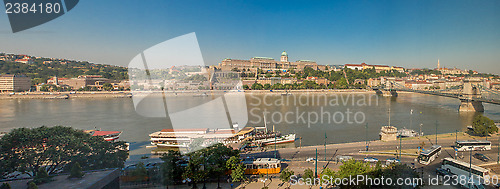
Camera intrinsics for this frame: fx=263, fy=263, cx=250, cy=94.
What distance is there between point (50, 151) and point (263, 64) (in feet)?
155

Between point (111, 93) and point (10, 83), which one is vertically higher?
point (10, 83)

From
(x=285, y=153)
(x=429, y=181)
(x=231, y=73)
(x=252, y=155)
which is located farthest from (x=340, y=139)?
(x=231, y=73)

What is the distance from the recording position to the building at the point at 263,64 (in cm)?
4772

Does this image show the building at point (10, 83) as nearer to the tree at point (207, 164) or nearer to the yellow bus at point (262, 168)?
the tree at point (207, 164)

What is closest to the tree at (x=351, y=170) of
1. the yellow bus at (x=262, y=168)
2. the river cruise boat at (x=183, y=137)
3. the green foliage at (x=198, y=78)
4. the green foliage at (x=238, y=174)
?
the yellow bus at (x=262, y=168)

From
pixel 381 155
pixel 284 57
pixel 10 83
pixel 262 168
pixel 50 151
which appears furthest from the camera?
pixel 284 57

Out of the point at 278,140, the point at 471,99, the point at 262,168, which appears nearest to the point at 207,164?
the point at 262,168

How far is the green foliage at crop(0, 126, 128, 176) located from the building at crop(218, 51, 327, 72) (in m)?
41.5

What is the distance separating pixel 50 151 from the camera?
459 centimetres

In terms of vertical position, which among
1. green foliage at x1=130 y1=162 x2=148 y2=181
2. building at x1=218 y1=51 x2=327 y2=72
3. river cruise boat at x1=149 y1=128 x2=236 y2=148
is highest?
building at x1=218 y1=51 x2=327 y2=72

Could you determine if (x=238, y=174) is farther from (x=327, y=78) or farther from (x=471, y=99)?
(x=327, y=78)

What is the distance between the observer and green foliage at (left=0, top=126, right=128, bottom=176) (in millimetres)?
4375

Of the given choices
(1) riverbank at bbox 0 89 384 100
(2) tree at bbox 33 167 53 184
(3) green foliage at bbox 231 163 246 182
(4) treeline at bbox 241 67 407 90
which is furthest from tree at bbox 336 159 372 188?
(4) treeline at bbox 241 67 407 90

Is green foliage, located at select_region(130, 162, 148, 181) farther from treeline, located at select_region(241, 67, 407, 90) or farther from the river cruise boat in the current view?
treeline, located at select_region(241, 67, 407, 90)
